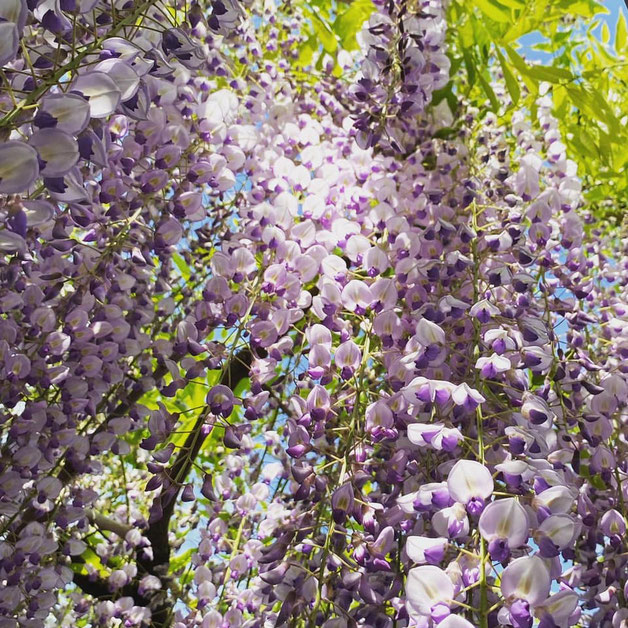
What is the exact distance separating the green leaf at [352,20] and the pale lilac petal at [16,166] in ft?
5.50

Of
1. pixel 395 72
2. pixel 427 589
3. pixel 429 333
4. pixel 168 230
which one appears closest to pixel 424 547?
pixel 427 589

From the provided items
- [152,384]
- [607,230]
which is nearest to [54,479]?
[152,384]

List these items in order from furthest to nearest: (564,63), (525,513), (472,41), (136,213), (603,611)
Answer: (564,63) < (472,41) < (136,213) < (603,611) < (525,513)

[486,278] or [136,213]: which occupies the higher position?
[486,278]

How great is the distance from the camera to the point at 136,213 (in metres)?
1.62

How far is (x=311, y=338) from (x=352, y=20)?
1191 mm

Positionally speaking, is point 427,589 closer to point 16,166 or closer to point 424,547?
point 424,547

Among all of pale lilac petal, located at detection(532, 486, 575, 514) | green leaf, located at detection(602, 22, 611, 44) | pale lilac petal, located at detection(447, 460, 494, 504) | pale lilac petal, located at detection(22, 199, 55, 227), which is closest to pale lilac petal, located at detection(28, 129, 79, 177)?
pale lilac petal, located at detection(22, 199, 55, 227)

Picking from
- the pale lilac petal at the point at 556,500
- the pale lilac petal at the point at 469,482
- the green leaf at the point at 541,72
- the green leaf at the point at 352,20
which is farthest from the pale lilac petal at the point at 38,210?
the green leaf at the point at 352,20

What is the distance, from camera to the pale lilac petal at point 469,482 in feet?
3.22

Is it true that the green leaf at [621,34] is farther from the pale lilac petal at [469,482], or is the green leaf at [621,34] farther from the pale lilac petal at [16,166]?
the pale lilac petal at [16,166]

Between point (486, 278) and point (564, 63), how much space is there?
1.52m

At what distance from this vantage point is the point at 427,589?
0.92 meters

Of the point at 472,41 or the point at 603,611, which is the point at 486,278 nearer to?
the point at 603,611
